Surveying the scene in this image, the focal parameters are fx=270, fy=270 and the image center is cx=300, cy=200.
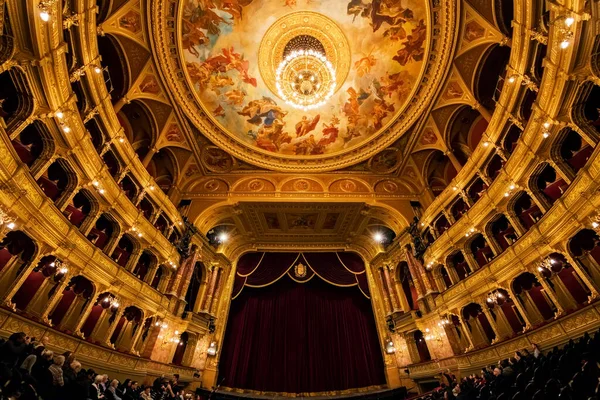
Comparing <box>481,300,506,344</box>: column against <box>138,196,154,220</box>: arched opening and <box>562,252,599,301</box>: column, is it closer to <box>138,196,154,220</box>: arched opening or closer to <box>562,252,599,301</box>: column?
<box>562,252,599,301</box>: column

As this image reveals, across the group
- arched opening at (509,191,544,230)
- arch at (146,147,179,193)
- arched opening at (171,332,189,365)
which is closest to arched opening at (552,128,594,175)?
arched opening at (509,191,544,230)

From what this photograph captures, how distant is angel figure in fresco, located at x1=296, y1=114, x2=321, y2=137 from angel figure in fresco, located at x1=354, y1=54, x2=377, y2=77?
3.01 metres

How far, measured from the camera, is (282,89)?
13.0 meters

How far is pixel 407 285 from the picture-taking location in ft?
49.6

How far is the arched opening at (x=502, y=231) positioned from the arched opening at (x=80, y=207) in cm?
1453

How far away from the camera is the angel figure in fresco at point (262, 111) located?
14.7 meters

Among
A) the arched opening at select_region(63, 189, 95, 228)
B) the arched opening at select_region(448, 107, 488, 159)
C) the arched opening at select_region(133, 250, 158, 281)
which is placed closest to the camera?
the arched opening at select_region(63, 189, 95, 228)

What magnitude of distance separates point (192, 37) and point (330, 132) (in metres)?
Answer: 8.17

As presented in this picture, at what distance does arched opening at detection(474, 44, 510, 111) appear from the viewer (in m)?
10.7

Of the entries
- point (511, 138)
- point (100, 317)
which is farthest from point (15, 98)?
point (511, 138)

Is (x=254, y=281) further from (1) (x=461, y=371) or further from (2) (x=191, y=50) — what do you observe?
(2) (x=191, y=50)

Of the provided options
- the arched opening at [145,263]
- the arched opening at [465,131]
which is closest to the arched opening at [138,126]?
the arched opening at [145,263]

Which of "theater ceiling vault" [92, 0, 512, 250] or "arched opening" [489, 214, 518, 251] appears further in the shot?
"theater ceiling vault" [92, 0, 512, 250]

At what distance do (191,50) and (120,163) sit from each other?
6011 millimetres
